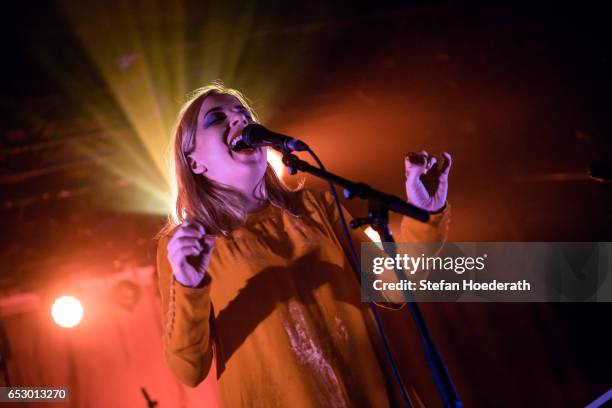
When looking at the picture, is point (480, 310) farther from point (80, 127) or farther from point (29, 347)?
point (29, 347)

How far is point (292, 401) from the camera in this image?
1764 millimetres

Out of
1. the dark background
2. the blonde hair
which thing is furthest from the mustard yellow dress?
the dark background

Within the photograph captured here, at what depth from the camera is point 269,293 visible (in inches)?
74.7

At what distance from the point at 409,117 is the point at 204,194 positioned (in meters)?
4.39

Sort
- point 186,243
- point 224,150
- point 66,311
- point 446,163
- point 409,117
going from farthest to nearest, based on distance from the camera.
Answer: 1. point 66,311
2. point 409,117
3. point 224,150
4. point 446,163
5. point 186,243

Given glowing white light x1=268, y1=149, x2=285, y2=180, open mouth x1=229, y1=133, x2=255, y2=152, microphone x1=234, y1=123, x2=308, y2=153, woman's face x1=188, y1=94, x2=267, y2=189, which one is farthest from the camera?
glowing white light x1=268, y1=149, x2=285, y2=180

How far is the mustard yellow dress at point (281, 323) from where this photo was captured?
177 centimetres

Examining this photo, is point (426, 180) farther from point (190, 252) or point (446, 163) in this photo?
point (190, 252)

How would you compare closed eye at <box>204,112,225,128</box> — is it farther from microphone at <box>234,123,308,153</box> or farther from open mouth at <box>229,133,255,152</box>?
microphone at <box>234,123,308,153</box>

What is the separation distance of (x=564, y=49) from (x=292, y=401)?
202 inches

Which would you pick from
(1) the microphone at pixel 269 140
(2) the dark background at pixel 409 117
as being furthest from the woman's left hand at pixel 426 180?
(2) the dark background at pixel 409 117

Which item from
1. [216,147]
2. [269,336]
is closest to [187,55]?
[216,147]

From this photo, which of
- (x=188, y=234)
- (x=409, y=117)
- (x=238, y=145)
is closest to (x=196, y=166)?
(x=238, y=145)

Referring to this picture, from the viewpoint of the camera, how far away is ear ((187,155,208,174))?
7.57ft
